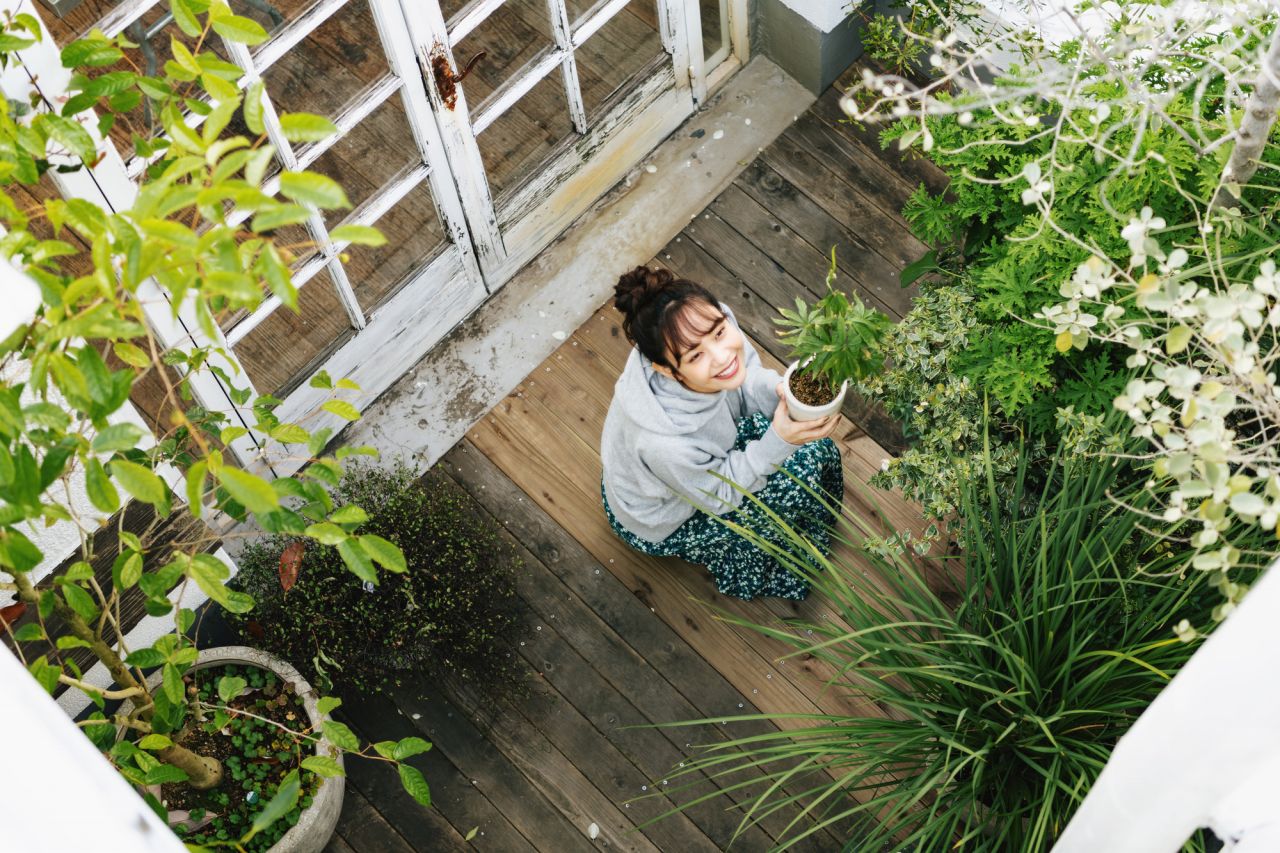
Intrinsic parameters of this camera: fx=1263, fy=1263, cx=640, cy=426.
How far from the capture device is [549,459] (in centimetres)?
343

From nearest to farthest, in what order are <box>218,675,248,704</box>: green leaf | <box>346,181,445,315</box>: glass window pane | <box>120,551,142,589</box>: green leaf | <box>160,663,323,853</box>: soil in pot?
1. <box>120,551,142,589</box>: green leaf
2. <box>218,675,248,704</box>: green leaf
3. <box>160,663,323,853</box>: soil in pot
4. <box>346,181,445,315</box>: glass window pane

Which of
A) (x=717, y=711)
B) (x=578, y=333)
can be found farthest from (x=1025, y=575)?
(x=578, y=333)

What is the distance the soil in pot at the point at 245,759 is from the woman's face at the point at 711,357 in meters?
1.13

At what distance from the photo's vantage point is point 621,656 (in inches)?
126

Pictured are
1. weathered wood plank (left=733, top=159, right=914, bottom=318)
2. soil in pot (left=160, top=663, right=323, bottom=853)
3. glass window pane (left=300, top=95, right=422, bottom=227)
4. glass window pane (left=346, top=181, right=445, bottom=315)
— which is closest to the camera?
soil in pot (left=160, top=663, right=323, bottom=853)

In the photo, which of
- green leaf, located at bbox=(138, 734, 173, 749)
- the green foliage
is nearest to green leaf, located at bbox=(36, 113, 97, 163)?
green leaf, located at bbox=(138, 734, 173, 749)

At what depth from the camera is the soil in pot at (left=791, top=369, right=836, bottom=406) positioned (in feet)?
8.17

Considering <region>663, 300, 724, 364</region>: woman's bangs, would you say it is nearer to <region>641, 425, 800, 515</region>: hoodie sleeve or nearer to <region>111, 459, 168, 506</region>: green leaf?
<region>641, 425, 800, 515</region>: hoodie sleeve

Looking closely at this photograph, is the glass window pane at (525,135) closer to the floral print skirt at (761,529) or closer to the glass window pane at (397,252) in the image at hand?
the glass window pane at (397,252)

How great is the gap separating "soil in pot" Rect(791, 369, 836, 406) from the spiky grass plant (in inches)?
10.8

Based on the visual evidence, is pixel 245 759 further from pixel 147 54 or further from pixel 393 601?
pixel 147 54

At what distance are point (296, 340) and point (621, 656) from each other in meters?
1.16

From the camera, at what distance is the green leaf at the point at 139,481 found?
4.92 ft

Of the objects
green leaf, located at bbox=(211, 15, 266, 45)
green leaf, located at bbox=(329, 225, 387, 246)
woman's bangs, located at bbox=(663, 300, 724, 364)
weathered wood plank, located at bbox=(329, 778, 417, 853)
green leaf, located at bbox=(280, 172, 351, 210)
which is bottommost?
weathered wood plank, located at bbox=(329, 778, 417, 853)
